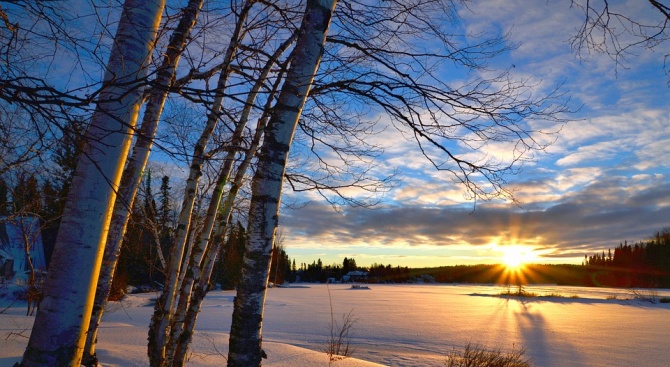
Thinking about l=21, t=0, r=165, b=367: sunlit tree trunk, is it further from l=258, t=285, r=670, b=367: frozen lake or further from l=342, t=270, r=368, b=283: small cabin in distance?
l=342, t=270, r=368, b=283: small cabin in distance

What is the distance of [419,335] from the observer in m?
11.0

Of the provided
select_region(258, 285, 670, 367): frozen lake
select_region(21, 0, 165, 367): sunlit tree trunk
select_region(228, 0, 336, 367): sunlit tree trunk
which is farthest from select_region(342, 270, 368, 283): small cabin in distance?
select_region(21, 0, 165, 367): sunlit tree trunk

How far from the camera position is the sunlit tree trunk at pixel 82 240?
2053 millimetres

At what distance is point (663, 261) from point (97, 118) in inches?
2141

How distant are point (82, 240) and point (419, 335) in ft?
33.5

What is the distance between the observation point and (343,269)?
2598 inches

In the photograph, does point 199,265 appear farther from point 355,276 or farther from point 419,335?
point 355,276

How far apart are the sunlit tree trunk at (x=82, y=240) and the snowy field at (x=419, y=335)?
2170 mm

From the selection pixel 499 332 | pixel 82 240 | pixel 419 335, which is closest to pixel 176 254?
pixel 82 240

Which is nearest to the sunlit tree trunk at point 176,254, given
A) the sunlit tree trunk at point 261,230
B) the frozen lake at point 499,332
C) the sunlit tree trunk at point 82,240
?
the sunlit tree trunk at point 261,230

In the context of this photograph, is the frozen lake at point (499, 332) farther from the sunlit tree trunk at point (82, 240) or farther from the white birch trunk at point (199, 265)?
the sunlit tree trunk at point (82, 240)

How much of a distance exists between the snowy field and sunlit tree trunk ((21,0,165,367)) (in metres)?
2.17

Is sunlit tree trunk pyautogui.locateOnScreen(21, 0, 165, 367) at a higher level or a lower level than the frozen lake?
higher

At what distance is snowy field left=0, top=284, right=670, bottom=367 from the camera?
6.09 metres
